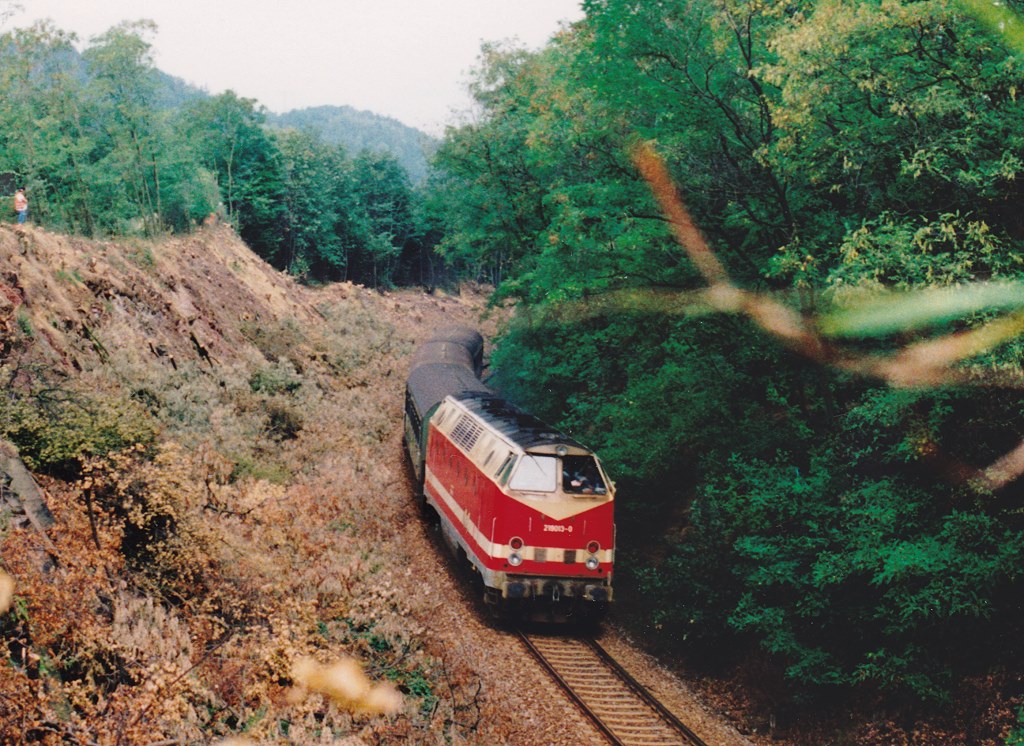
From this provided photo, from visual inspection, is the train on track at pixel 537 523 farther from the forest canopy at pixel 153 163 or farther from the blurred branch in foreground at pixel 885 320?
the forest canopy at pixel 153 163

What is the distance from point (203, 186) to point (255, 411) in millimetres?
21621

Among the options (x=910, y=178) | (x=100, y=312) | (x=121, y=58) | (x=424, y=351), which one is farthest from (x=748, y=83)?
(x=121, y=58)

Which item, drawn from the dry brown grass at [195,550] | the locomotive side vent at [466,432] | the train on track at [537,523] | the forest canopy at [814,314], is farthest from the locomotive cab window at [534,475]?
the forest canopy at [814,314]

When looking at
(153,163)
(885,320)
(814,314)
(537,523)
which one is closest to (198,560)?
(537,523)

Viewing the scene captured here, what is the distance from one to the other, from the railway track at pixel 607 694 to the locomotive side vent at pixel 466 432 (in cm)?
336

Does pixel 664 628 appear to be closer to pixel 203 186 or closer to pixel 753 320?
pixel 753 320

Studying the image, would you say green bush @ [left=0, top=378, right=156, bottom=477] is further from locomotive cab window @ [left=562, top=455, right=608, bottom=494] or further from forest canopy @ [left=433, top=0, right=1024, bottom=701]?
forest canopy @ [left=433, top=0, right=1024, bottom=701]

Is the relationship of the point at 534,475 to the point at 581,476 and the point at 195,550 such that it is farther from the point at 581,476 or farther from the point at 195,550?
the point at 195,550

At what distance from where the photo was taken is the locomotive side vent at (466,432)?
13391mm

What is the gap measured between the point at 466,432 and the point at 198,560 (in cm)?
568

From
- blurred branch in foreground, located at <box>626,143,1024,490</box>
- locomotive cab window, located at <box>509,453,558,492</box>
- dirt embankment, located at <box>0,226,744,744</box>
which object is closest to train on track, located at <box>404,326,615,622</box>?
locomotive cab window, located at <box>509,453,558,492</box>

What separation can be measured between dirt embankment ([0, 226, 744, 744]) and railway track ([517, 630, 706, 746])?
339 millimetres

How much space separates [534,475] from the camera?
1164 centimetres

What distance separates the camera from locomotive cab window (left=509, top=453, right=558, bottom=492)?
11.5m
